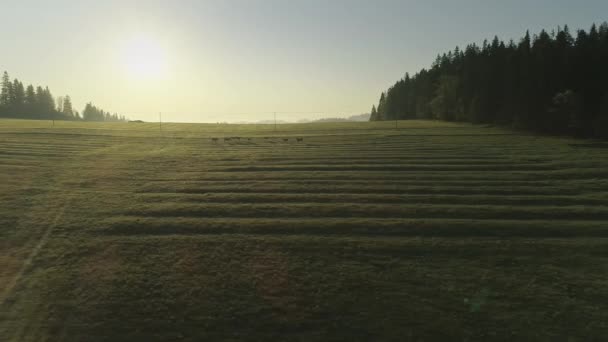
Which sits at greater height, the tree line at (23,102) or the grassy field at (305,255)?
the tree line at (23,102)

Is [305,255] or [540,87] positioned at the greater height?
[540,87]

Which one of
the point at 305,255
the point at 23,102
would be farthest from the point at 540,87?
the point at 23,102

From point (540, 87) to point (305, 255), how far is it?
66.7 metres

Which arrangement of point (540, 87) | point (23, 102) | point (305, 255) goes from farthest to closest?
point (23, 102) < point (540, 87) < point (305, 255)

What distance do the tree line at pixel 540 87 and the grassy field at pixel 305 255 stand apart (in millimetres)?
35735

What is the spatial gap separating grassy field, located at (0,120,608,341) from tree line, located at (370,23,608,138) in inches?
1407

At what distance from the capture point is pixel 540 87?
65312 millimetres

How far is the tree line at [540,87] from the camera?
194ft

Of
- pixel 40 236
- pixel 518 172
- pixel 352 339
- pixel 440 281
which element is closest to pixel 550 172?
pixel 518 172

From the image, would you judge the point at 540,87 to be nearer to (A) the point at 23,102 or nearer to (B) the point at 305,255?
(B) the point at 305,255

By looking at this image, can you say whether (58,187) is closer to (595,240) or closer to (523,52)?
(595,240)

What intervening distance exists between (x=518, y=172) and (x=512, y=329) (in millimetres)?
23975

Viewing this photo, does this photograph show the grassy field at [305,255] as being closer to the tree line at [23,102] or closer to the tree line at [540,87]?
the tree line at [540,87]

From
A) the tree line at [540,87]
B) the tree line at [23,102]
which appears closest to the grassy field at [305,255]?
the tree line at [540,87]
